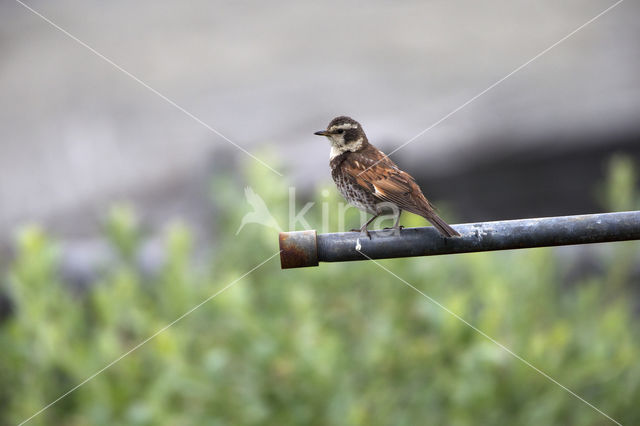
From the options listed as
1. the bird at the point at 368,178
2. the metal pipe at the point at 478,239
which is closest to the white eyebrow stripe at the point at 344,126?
the bird at the point at 368,178

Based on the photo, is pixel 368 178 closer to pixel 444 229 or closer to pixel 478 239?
pixel 444 229

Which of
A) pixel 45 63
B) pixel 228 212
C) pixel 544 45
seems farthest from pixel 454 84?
pixel 45 63

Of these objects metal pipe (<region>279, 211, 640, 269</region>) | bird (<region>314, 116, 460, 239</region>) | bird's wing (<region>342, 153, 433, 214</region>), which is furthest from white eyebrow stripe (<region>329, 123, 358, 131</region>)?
metal pipe (<region>279, 211, 640, 269</region>)

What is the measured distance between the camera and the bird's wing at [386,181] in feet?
9.19

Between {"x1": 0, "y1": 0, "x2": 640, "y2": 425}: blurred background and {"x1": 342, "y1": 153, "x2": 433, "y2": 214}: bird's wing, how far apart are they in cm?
59

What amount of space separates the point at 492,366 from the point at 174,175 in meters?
4.68

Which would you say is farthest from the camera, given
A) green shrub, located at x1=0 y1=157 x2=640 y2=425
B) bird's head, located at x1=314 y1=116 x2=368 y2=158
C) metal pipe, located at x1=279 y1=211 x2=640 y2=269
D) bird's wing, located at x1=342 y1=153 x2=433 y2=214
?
bird's head, located at x1=314 y1=116 x2=368 y2=158

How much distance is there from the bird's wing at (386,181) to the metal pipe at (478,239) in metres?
0.62

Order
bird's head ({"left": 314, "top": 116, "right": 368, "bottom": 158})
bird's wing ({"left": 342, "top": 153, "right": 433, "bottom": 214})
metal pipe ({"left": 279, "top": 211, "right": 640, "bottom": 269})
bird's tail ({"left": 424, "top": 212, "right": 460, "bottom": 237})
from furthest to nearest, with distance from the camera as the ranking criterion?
bird's head ({"left": 314, "top": 116, "right": 368, "bottom": 158}), bird's wing ({"left": 342, "top": 153, "right": 433, "bottom": 214}), bird's tail ({"left": 424, "top": 212, "right": 460, "bottom": 237}), metal pipe ({"left": 279, "top": 211, "right": 640, "bottom": 269})

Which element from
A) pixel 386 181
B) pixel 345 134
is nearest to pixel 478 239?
pixel 386 181

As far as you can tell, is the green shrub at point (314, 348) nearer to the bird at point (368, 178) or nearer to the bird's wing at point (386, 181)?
the bird at point (368, 178)

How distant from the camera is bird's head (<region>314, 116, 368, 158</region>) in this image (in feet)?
11.0

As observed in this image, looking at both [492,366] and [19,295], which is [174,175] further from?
[492,366]

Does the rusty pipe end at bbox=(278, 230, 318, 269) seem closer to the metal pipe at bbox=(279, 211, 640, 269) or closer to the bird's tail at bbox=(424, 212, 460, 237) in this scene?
the metal pipe at bbox=(279, 211, 640, 269)
